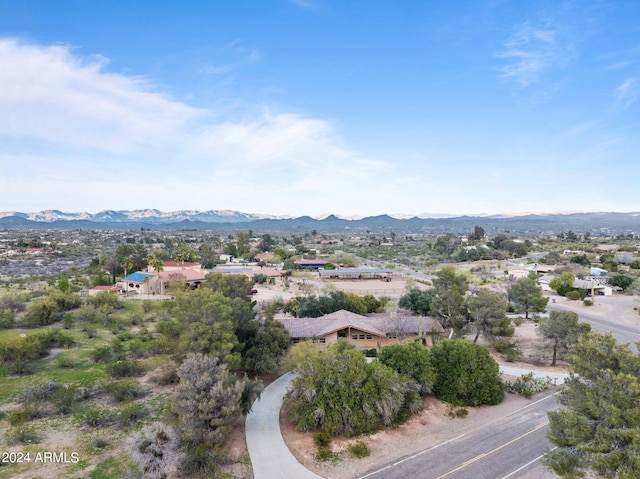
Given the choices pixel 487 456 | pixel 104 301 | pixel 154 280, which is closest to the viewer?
pixel 487 456

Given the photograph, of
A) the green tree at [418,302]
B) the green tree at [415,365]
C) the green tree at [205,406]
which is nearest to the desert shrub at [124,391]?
the green tree at [205,406]

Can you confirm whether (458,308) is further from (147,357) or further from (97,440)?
(97,440)

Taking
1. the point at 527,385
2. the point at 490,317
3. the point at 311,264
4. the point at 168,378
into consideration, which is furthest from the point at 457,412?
the point at 311,264

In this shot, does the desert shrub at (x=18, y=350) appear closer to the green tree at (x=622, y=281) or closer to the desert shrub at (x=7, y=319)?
the desert shrub at (x=7, y=319)

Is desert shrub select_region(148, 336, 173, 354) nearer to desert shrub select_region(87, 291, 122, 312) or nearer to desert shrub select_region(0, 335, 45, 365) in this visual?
desert shrub select_region(0, 335, 45, 365)

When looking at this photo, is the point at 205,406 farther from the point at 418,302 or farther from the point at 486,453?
the point at 418,302

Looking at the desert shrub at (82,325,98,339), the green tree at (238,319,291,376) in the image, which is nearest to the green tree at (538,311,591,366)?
the green tree at (238,319,291,376)
